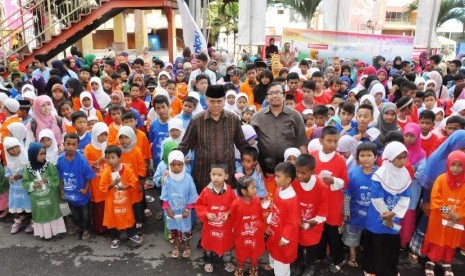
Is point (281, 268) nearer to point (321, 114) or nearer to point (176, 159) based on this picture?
point (176, 159)

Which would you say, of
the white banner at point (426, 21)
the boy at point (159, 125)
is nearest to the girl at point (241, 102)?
the boy at point (159, 125)

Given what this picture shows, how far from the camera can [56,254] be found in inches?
174

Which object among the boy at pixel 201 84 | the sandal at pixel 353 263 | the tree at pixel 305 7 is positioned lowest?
the sandal at pixel 353 263

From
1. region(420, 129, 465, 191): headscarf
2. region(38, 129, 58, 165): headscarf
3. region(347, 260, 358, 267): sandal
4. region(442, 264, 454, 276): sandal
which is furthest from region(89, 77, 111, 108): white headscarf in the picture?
region(442, 264, 454, 276): sandal

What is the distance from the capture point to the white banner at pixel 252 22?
1145 centimetres

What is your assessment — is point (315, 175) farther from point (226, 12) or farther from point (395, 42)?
point (226, 12)

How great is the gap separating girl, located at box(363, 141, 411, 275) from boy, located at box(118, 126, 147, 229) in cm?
260

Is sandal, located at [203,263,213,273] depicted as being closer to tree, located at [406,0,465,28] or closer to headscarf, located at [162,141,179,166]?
headscarf, located at [162,141,179,166]

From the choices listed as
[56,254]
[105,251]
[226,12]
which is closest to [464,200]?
[105,251]

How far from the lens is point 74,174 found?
4520mm

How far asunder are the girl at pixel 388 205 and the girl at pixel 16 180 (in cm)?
399

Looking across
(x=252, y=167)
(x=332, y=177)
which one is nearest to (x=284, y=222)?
(x=332, y=177)

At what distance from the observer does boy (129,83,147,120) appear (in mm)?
6660

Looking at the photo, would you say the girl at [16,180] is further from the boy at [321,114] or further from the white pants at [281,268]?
the boy at [321,114]
